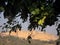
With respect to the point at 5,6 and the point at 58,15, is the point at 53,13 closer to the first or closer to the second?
the point at 58,15

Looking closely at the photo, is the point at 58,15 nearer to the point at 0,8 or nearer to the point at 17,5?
the point at 17,5

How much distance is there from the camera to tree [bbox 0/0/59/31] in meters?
3.92

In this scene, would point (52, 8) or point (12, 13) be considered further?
point (12, 13)

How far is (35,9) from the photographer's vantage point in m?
3.91

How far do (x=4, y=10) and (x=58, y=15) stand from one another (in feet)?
2.84

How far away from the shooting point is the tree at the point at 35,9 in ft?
12.9

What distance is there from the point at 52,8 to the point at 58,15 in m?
0.28

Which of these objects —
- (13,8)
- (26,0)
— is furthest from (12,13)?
(26,0)

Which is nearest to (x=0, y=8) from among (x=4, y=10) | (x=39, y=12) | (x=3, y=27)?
(x=4, y=10)

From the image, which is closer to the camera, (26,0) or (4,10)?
(26,0)

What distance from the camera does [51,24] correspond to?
4.27 meters

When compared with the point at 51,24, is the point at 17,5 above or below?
above

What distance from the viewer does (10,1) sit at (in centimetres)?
410

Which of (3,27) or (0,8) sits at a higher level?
(0,8)
